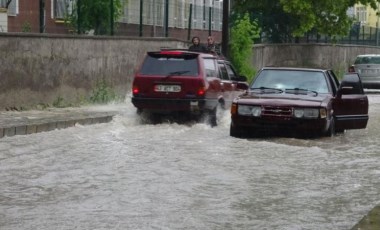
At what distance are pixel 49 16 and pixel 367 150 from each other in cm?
1440

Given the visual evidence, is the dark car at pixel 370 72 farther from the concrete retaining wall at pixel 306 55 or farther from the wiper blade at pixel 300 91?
the wiper blade at pixel 300 91

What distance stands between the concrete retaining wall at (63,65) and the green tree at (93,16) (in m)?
0.73

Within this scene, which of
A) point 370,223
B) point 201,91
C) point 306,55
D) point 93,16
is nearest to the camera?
point 370,223

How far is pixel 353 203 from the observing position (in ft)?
34.4

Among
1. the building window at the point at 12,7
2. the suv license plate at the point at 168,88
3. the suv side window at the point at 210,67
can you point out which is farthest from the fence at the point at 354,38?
the suv license plate at the point at 168,88

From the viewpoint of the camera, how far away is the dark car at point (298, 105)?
16.2 meters

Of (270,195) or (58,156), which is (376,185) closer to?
(270,195)

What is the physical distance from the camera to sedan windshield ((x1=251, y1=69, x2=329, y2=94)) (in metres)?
17.5

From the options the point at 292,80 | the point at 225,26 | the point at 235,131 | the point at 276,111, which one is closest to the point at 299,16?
the point at 225,26

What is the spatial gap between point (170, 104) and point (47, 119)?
2601 millimetres

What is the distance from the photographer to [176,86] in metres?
19.0

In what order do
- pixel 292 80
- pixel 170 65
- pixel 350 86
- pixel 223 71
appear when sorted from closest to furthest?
pixel 292 80, pixel 350 86, pixel 170 65, pixel 223 71

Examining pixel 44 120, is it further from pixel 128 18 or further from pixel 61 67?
pixel 128 18

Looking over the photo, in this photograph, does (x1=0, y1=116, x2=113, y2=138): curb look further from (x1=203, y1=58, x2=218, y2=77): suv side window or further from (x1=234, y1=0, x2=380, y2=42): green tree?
(x1=234, y1=0, x2=380, y2=42): green tree
